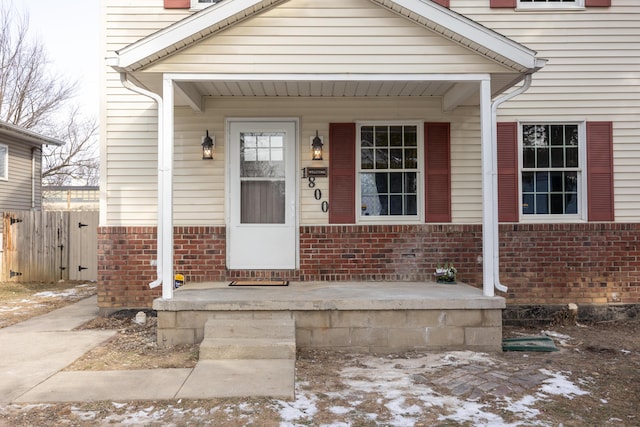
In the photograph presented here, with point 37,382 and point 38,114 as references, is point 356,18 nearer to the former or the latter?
point 37,382

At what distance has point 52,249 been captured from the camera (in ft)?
34.4

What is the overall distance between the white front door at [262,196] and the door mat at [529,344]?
2873 millimetres

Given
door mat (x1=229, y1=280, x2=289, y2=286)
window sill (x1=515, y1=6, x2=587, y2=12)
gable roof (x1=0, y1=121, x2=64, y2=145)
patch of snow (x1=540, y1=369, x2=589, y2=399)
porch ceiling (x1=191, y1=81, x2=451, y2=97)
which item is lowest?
patch of snow (x1=540, y1=369, x2=589, y2=399)

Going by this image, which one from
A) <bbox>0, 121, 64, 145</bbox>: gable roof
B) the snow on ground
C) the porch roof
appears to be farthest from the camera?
<bbox>0, 121, 64, 145</bbox>: gable roof

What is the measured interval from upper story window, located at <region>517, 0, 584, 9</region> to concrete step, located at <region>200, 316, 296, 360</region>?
546cm

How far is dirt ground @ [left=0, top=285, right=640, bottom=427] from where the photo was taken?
3213mm

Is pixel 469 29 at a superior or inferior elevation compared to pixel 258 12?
inferior

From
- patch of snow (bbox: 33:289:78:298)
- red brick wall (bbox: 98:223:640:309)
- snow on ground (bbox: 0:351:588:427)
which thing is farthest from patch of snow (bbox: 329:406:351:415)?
patch of snow (bbox: 33:289:78:298)

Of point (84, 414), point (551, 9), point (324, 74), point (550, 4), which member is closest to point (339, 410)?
point (84, 414)

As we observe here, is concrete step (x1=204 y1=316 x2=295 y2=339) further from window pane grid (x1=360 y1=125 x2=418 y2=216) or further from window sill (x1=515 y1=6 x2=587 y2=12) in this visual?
window sill (x1=515 y1=6 x2=587 y2=12)

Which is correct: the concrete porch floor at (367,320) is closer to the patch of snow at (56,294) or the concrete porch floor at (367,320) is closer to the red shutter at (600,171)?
the red shutter at (600,171)

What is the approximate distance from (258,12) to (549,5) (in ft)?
14.1

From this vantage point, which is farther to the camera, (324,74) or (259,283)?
(259,283)

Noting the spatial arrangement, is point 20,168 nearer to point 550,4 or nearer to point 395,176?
point 395,176
